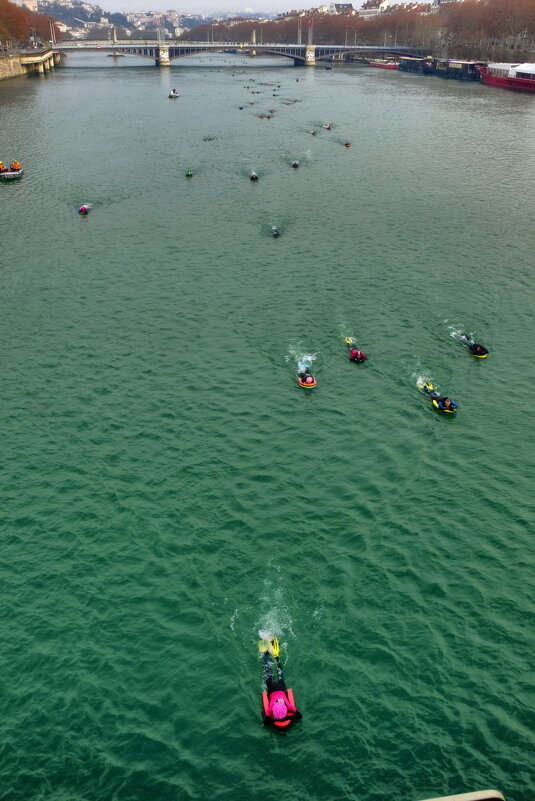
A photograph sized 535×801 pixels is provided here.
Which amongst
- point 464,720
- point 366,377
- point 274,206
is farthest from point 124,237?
point 464,720

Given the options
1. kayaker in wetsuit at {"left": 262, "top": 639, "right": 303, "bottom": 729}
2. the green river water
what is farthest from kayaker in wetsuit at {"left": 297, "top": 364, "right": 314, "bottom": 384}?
kayaker in wetsuit at {"left": 262, "top": 639, "right": 303, "bottom": 729}

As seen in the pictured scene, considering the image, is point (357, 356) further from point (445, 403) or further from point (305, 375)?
point (445, 403)

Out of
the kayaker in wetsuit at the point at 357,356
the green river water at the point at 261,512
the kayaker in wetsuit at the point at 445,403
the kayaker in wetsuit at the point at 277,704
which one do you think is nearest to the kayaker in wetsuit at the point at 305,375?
the green river water at the point at 261,512

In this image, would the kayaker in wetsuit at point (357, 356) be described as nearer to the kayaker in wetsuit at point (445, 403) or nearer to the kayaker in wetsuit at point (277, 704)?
the kayaker in wetsuit at point (445, 403)

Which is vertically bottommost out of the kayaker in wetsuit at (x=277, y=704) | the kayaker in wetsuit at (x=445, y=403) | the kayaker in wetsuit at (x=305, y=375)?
the kayaker in wetsuit at (x=277, y=704)

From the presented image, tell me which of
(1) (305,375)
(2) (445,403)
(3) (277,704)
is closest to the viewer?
(3) (277,704)

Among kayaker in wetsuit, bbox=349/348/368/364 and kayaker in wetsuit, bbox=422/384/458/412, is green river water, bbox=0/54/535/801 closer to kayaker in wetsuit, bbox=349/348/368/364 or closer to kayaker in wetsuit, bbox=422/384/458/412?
kayaker in wetsuit, bbox=349/348/368/364

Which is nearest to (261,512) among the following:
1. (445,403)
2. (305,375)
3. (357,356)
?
(305,375)
